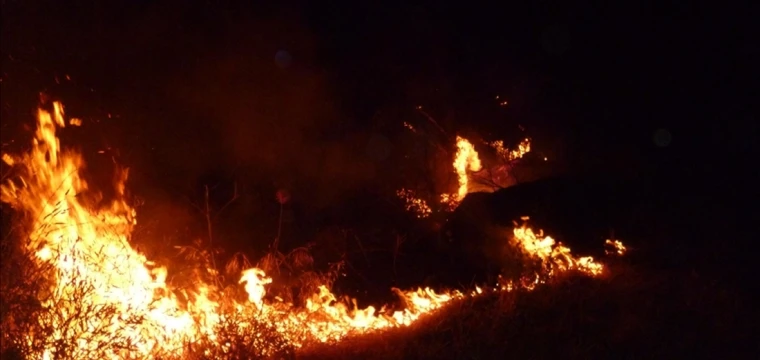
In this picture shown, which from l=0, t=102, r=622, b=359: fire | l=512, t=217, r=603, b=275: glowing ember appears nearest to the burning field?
l=0, t=102, r=622, b=359: fire

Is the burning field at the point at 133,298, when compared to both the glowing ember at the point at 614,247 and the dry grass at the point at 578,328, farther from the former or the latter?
the glowing ember at the point at 614,247

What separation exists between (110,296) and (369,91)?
4.23m

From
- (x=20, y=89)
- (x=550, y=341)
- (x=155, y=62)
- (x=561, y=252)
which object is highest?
(x=155, y=62)

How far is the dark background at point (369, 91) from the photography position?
8070mm

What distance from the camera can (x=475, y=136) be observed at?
9852 mm

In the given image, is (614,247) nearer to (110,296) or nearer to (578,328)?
(578,328)

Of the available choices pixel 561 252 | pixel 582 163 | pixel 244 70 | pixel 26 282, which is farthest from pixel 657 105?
pixel 26 282

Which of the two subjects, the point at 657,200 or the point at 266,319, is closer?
the point at 266,319

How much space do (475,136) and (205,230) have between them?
3647 millimetres

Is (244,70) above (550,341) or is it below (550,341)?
above

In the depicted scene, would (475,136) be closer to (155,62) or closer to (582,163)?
(582,163)

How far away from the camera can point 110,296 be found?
20.0 ft

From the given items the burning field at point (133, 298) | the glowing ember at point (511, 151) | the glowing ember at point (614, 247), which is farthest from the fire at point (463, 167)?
the burning field at point (133, 298)

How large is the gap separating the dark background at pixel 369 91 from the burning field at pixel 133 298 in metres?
0.83
